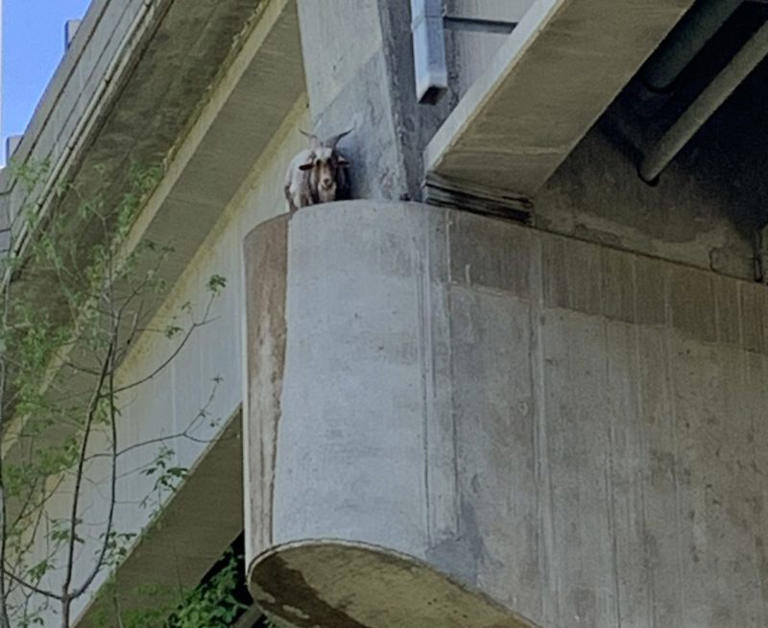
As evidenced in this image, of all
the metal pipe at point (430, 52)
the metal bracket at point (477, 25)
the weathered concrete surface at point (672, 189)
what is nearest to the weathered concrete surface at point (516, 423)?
the weathered concrete surface at point (672, 189)

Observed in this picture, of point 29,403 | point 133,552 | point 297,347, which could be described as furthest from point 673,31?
point 133,552

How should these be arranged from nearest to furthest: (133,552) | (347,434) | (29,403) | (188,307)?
(347,434) → (29,403) → (188,307) → (133,552)

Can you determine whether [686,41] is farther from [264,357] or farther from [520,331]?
[264,357]

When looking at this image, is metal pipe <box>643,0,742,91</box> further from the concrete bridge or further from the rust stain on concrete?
the rust stain on concrete

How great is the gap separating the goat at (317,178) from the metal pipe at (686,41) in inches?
59.0

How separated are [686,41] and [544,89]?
3.64 feet

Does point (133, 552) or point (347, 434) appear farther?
point (133, 552)

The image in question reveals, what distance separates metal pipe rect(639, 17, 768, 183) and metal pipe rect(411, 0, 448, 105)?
1273 millimetres

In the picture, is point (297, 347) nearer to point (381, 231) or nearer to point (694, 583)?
point (381, 231)

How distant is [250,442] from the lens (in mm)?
11531

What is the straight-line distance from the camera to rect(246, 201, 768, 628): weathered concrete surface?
433 inches

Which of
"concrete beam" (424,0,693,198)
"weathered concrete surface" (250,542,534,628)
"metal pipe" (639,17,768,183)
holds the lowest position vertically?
"weathered concrete surface" (250,542,534,628)

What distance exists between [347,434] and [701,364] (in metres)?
1.89

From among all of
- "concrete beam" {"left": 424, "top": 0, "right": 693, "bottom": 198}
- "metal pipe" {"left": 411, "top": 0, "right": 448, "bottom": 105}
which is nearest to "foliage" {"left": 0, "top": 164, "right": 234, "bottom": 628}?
"concrete beam" {"left": 424, "top": 0, "right": 693, "bottom": 198}
